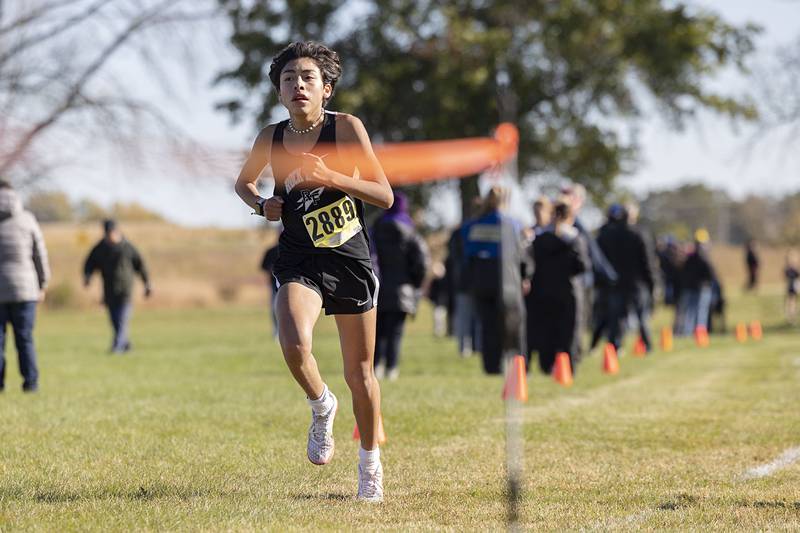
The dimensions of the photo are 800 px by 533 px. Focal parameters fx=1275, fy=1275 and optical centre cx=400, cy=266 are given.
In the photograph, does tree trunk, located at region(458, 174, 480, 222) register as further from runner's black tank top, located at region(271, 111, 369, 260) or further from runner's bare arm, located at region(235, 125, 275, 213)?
runner's black tank top, located at region(271, 111, 369, 260)

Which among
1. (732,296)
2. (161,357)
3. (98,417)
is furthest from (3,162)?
(732,296)

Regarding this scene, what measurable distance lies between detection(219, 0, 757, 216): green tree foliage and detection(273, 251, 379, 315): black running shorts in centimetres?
2505

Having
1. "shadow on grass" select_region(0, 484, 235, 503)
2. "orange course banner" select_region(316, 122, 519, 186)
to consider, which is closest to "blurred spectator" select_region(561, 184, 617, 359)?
"shadow on grass" select_region(0, 484, 235, 503)

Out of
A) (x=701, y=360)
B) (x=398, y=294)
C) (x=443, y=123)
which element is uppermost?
(x=443, y=123)

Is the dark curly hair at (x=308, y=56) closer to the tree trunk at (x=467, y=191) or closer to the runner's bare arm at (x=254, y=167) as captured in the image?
the runner's bare arm at (x=254, y=167)

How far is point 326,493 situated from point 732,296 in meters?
43.7

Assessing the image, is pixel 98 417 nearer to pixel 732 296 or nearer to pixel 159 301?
pixel 159 301

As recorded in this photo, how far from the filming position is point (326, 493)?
6.11 meters

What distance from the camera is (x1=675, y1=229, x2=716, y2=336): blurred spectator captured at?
78.3ft

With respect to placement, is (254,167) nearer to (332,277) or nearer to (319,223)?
(319,223)

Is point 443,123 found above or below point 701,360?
above

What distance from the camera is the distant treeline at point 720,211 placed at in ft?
430

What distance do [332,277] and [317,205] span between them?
1.13 ft

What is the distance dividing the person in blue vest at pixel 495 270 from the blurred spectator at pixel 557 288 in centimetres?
29
